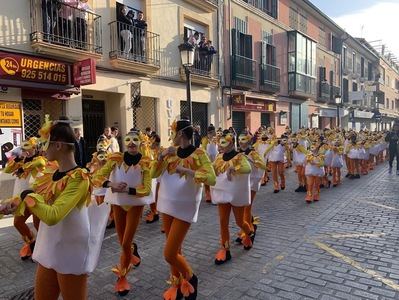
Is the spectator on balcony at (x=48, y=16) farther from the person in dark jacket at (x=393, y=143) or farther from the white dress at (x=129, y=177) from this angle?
the person in dark jacket at (x=393, y=143)

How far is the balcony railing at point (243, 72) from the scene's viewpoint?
18.0m

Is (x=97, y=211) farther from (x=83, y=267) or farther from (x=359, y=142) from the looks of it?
(x=359, y=142)

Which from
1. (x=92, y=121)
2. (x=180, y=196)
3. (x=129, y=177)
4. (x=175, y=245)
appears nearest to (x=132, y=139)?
(x=129, y=177)

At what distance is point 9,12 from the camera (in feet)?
29.3

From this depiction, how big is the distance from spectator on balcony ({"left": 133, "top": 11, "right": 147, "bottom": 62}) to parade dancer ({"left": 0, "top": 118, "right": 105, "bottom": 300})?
10.2 metres

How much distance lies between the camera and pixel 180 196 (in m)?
3.92

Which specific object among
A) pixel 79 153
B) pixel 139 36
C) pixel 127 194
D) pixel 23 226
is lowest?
pixel 23 226

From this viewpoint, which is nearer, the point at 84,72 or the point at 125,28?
the point at 84,72

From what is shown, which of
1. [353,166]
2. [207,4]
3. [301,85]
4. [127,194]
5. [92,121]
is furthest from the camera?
[301,85]

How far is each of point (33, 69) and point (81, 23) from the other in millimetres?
2216

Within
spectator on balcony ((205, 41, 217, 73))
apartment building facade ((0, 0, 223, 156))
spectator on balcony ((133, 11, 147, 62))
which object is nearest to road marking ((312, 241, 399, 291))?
apartment building facade ((0, 0, 223, 156))

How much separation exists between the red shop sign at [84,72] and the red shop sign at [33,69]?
19 centimetres

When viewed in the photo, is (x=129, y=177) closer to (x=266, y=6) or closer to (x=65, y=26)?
(x=65, y=26)

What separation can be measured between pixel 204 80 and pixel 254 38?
610 cm
